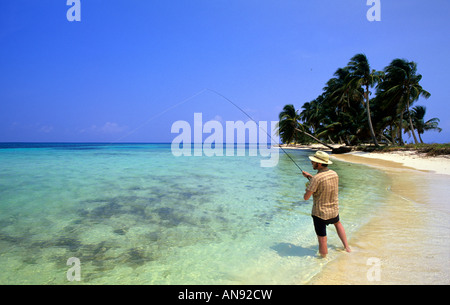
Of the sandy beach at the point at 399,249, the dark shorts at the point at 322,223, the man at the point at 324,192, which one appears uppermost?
the man at the point at 324,192

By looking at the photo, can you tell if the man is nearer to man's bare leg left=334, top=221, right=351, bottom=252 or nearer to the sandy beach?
man's bare leg left=334, top=221, right=351, bottom=252

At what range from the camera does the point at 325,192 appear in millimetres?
3270

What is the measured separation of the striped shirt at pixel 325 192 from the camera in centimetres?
326

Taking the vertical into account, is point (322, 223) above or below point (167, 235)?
above

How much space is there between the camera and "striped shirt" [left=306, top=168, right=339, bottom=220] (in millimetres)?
3262

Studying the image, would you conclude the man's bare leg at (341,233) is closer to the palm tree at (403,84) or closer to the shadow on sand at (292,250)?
the shadow on sand at (292,250)

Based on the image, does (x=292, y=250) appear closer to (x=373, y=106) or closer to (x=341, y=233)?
(x=341, y=233)

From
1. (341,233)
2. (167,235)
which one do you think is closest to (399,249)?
(341,233)

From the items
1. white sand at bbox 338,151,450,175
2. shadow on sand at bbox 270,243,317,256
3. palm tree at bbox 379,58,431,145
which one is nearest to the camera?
shadow on sand at bbox 270,243,317,256

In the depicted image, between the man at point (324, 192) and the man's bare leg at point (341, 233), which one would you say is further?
the man's bare leg at point (341, 233)

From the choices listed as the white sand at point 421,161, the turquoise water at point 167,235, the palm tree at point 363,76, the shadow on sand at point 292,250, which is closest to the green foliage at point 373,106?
the palm tree at point 363,76

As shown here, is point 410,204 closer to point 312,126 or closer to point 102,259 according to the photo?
point 102,259

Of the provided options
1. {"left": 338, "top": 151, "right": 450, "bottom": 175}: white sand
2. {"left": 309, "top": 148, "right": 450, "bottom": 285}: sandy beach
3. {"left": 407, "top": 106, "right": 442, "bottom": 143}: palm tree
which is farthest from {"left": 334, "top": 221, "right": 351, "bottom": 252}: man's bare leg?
{"left": 407, "top": 106, "right": 442, "bottom": 143}: palm tree
